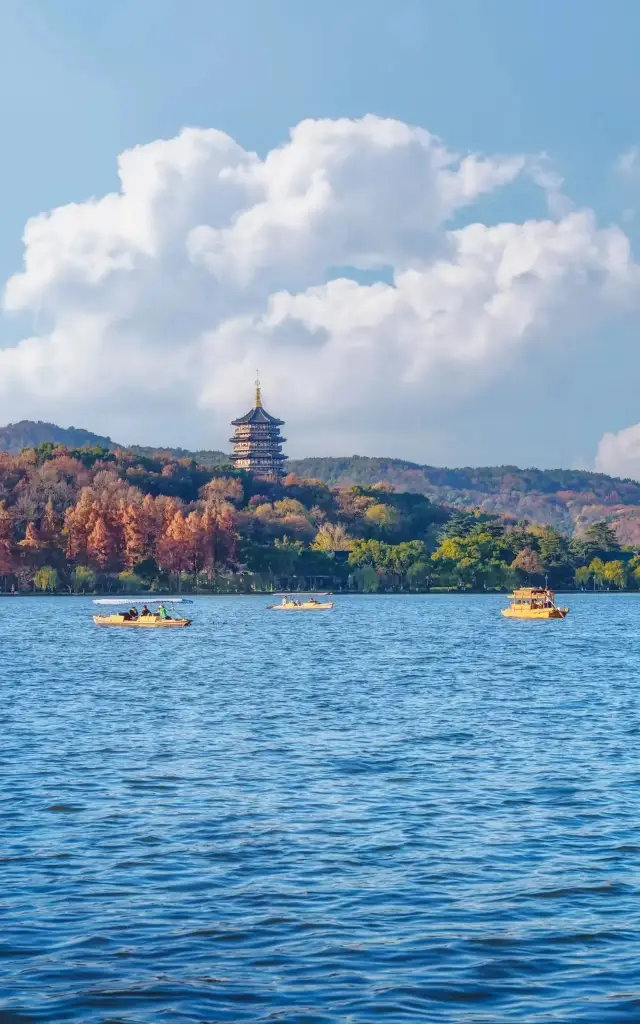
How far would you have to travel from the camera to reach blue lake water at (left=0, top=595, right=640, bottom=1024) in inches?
648

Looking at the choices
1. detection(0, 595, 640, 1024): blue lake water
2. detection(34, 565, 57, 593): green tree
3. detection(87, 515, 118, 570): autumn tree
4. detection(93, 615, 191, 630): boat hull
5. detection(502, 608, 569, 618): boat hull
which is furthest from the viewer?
detection(34, 565, 57, 593): green tree

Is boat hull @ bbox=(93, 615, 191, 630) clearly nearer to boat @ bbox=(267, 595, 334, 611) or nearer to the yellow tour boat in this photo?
boat @ bbox=(267, 595, 334, 611)

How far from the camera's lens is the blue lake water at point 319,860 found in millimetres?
16453

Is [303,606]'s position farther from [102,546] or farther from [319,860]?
[319,860]

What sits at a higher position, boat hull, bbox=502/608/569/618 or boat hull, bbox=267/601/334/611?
boat hull, bbox=267/601/334/611

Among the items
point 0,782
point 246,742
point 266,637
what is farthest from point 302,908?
point 266,637

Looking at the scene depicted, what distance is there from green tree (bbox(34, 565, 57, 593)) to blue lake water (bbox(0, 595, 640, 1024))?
467 feet

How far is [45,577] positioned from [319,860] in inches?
6807

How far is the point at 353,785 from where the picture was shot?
30.2 m

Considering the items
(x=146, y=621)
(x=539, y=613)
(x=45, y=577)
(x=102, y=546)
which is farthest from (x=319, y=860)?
(x=45, y=577)

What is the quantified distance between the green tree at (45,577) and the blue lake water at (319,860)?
467ft

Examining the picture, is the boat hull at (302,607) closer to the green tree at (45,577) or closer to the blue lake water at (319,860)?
the green tree at (45,577)

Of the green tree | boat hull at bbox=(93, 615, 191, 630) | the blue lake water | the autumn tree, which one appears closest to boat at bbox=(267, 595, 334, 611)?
the autumn tree

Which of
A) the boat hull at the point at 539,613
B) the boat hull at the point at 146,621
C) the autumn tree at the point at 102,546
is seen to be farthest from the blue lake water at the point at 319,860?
the autumn tree at the point at 102,546
